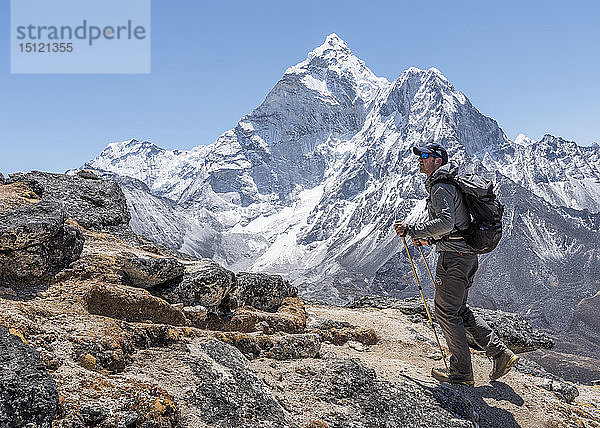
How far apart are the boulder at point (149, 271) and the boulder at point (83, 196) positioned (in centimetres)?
510

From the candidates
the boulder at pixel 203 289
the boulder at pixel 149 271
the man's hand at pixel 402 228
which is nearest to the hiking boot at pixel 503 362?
the man's hand at pixel 402 228

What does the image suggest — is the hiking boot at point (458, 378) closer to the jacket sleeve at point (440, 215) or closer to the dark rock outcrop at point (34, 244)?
the jacket sleeve at point (440, 215)

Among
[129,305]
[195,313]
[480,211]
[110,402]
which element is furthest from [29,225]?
[480,211]

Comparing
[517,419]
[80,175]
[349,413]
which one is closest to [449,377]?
[517,419]

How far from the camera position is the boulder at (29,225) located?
663 cm

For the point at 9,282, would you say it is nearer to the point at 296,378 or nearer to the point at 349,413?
the point at 296,378

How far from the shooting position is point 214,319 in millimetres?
8422

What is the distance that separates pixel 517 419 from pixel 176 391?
18.6 ft

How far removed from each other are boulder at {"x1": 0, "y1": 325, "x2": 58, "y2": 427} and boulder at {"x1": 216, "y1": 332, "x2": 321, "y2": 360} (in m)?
3.46

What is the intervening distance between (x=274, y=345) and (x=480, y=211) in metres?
4.15

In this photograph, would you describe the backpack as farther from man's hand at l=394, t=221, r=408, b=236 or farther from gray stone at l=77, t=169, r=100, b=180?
gray stone at l=77, t=169, r=100, b=180

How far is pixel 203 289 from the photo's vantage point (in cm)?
852

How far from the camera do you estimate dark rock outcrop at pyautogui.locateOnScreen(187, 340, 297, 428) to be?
5.71 metres

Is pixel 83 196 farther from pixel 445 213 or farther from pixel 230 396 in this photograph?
pixel 445 213
